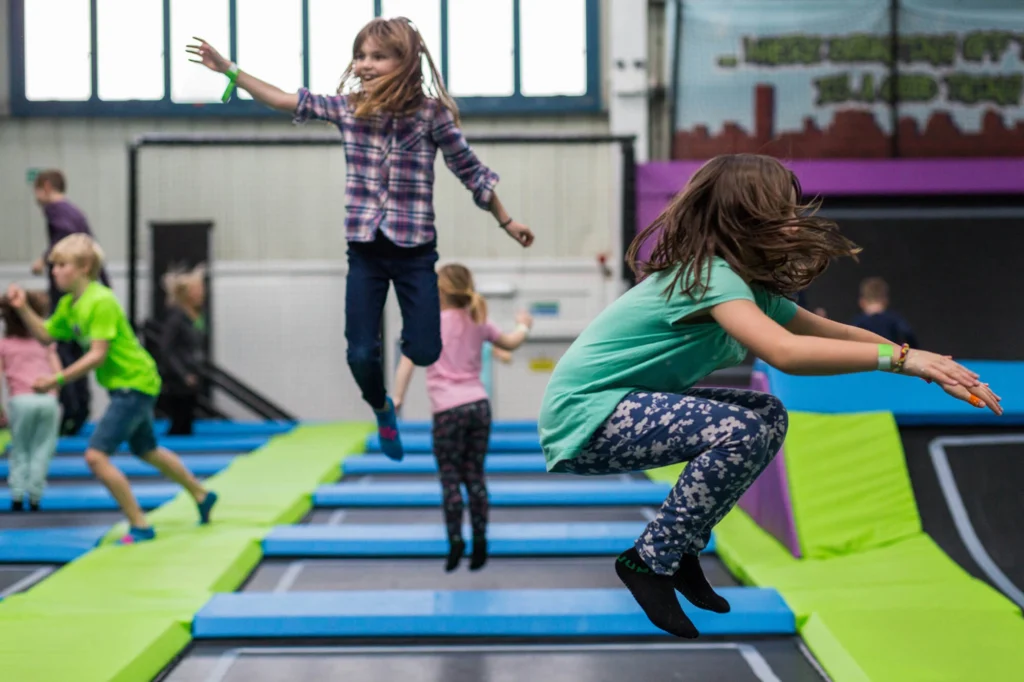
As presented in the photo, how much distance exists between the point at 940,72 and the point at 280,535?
18.1 ft

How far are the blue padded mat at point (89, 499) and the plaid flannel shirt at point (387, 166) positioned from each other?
11.3 feet

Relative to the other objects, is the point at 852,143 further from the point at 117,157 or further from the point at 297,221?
the point at 117,157

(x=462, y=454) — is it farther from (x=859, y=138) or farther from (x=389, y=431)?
(x=859, y=138)

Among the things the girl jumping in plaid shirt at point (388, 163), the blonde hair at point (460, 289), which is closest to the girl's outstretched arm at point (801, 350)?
the girl jumping in plaid shirt at point (388, 163)

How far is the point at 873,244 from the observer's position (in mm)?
7391

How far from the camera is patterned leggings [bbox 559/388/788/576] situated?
1.69 metres

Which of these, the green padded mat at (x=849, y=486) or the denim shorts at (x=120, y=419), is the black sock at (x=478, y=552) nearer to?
the green padded mat at (x=849, y=486)

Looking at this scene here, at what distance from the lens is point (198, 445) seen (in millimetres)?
6871

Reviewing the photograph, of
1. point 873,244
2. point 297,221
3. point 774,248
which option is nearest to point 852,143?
point 873,244

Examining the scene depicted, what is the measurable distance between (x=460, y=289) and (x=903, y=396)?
1.76 m

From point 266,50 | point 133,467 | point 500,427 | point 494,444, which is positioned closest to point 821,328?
point 494,444

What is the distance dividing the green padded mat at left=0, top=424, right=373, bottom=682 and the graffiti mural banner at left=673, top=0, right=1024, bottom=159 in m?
4.01

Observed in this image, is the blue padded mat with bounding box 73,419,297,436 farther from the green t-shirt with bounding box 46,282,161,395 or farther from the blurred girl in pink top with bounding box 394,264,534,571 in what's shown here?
the blurred girl in pink top with bounding box 394,264,534,571

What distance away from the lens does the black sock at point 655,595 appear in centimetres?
170
